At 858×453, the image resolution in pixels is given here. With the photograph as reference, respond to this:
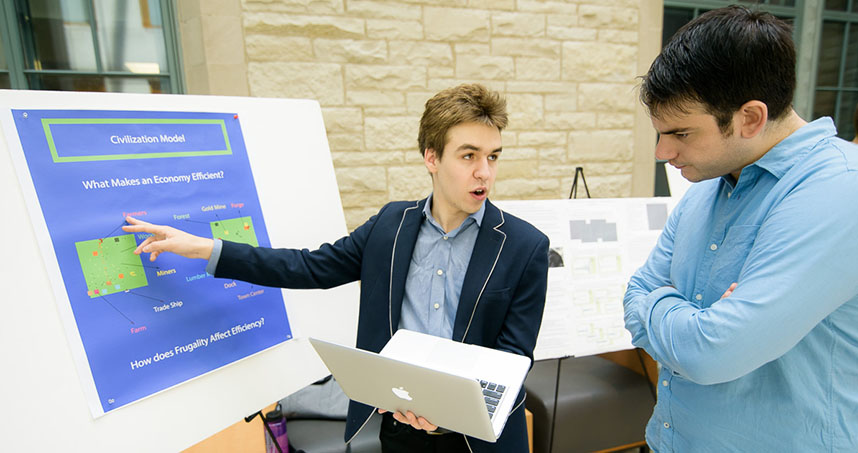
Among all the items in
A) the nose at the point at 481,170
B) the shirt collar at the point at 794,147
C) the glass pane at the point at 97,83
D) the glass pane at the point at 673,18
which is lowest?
the nose at the point at 481,170

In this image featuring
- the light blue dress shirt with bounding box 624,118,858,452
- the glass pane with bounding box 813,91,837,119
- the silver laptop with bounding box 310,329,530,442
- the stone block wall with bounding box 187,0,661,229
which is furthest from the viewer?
the glass pane with bounding box 813,91,837,119

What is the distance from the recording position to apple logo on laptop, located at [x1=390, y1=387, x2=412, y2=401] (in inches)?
36.8

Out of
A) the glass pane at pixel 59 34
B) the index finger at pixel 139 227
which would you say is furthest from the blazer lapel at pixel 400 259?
the glass pane at pixel 59 34

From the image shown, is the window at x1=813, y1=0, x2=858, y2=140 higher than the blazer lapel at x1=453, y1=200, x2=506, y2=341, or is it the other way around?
the window at x1=813, y1=0, x2=858, y2=140

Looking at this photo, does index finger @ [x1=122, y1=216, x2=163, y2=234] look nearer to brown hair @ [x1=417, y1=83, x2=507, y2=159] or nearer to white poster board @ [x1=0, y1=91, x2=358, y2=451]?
white poster board @ [x1=0, y1=91, x2=358, y2=451]

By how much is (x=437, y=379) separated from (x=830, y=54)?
5.49m

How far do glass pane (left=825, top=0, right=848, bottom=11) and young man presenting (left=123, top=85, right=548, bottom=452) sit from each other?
16.0 feet

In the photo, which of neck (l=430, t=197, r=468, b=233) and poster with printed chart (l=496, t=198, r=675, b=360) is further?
poster with printed chart (l=496, t=198, r=675, b=360)

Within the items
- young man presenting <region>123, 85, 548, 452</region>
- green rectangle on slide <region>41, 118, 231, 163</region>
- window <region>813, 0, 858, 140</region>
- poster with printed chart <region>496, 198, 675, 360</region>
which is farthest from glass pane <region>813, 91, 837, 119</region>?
green rectangle on slide <region>41, 118, 231, 163</region>

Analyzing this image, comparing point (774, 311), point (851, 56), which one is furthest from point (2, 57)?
point (851, 56)

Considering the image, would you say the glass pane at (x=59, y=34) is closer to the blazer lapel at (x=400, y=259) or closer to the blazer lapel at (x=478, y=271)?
the blazer lapel at (x=400, y=259)

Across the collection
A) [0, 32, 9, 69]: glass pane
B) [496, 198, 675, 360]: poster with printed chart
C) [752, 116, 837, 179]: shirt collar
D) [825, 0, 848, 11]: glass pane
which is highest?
[825, 0, 848, 11]: glass pane

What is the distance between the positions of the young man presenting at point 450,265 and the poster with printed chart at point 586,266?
0.74 metres

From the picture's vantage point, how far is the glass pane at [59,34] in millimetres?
2334
